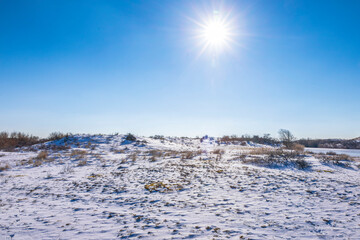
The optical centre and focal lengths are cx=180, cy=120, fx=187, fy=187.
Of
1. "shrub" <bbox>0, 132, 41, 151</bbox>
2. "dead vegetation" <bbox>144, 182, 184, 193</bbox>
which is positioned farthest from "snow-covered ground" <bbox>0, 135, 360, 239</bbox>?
"shrub" <bbox>0, 132, 41, 151</bbox>

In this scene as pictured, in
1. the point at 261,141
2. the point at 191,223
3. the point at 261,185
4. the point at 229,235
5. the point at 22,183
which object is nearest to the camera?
the point at 229,235

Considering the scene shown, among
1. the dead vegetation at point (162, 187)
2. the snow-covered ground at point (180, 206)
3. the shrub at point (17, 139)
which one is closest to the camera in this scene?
the snow-covered ground at point (180, 206)

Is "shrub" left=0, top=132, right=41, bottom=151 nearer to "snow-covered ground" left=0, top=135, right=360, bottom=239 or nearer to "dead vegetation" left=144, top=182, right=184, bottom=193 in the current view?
"snow-covered ground" left=0, top=135, right=360, bottom=239

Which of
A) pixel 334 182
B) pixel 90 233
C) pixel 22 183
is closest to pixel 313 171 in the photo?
pixel 334 182

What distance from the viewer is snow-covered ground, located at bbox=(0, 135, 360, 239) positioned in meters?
3.94

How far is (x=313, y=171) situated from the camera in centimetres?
989

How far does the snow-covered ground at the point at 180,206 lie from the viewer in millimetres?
3939

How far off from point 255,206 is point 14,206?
6951 mm

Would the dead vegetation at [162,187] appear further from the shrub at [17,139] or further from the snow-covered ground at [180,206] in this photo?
the shrub at [17,139]

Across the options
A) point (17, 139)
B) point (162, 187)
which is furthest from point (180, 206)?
point (17, 139)

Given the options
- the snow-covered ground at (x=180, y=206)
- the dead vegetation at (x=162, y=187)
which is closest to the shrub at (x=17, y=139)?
the snow-covered ground at (x=180, y=206)

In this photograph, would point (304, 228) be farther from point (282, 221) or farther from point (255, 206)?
point (255, 206)

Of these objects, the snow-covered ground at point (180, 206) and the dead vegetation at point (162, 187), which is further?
the dead vegetation at point (162, 187)

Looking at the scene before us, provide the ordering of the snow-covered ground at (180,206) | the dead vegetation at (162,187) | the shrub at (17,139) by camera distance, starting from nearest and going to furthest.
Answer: the snow-covered ground at (180,206), the dead vegetation at (162,187), the shrub at (17,139)
